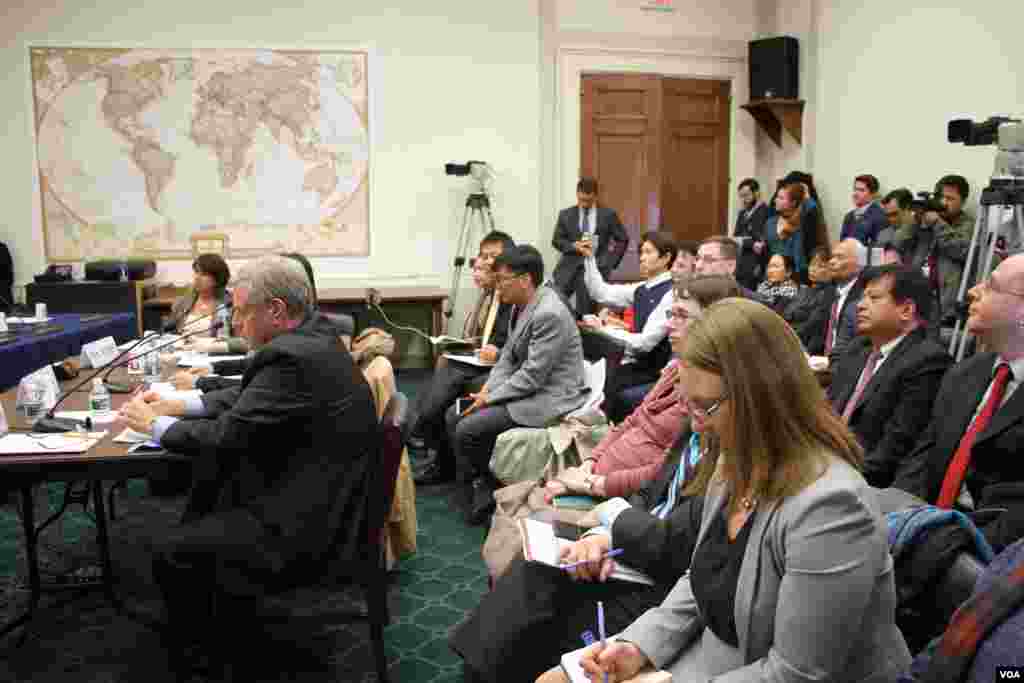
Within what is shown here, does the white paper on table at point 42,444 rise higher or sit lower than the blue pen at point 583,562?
higher

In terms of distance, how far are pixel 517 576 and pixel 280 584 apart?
2.25 ft

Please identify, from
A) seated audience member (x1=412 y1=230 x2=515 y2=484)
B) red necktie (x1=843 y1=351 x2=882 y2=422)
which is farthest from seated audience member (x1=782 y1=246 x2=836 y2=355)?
red necktie (x1=843 y1=351 x2=882 y2=422)

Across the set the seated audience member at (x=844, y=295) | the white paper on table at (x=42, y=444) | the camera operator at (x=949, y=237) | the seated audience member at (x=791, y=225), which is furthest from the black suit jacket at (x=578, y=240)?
the white paper on table at (x=42, y=444)

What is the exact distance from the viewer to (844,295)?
4.95m

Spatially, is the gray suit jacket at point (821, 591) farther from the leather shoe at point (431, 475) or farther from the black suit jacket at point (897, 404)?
the leather shoe at point (431, 475)

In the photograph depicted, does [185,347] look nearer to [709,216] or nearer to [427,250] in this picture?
[427,250]

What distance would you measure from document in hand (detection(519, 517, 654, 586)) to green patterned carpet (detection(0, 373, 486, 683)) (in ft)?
2.10

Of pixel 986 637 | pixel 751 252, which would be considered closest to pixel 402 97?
pixel 751 252

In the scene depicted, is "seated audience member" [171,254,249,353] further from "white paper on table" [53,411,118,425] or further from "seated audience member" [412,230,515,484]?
"white paper on table" [53,411,118,425]

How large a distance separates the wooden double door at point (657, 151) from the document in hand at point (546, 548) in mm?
6781

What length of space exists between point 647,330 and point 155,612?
105 inches

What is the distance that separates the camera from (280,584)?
251 centimetres

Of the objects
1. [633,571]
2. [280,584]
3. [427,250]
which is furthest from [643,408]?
[427,250]

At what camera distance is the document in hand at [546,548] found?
2.16 meters
